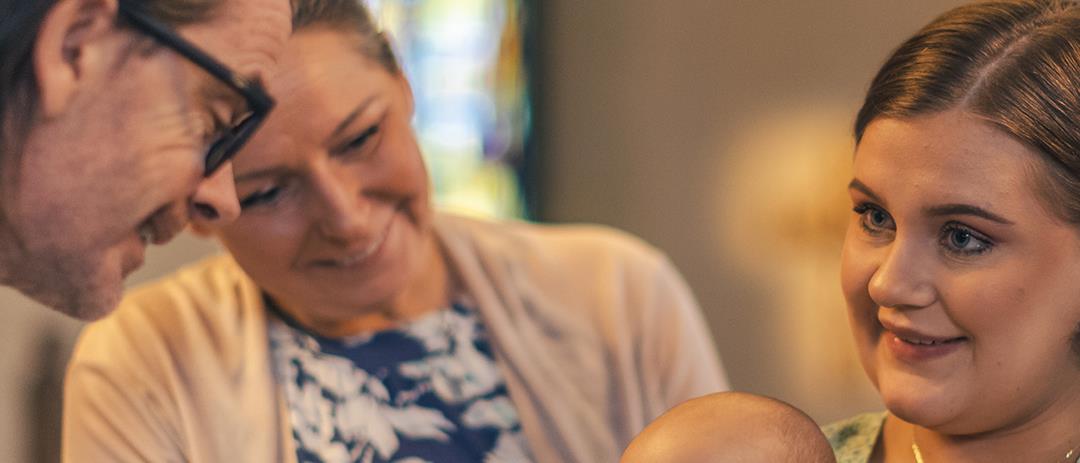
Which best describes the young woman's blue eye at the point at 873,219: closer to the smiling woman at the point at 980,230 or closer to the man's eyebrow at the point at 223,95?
the smiling woman at the point at 980,230

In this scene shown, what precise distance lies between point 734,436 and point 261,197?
71 cm

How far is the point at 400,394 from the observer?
1.96 meters

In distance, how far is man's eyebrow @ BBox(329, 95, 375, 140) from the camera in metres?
1.73

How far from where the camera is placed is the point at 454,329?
208 centimetres

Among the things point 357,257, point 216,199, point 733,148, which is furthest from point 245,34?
point 733,148

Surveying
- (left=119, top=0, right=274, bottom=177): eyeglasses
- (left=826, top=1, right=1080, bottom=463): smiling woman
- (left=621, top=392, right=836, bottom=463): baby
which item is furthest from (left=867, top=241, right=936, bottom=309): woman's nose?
(left=119, top=0, right=274, bottom=177): eyeglasses

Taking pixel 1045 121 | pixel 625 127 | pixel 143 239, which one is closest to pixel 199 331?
pixel 143 239

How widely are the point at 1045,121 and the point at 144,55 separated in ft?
3.04

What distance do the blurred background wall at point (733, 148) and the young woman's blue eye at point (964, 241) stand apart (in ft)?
9.32

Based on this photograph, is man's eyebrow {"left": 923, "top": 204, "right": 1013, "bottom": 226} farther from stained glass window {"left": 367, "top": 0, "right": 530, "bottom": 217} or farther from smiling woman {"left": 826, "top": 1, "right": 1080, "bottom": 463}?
stained glass window {"left": 367, "top": 0, "right": 530, "bottom": 217}

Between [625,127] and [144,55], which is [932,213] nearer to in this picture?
→ [144,55]

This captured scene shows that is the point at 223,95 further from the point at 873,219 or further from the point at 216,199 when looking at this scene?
the point at 873,219

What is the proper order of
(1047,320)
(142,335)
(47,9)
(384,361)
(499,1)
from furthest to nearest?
(499,1)
(384,361)
(142,335)
(1047,320)
(47,9)

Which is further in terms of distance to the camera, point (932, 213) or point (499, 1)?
point (499, 1)
